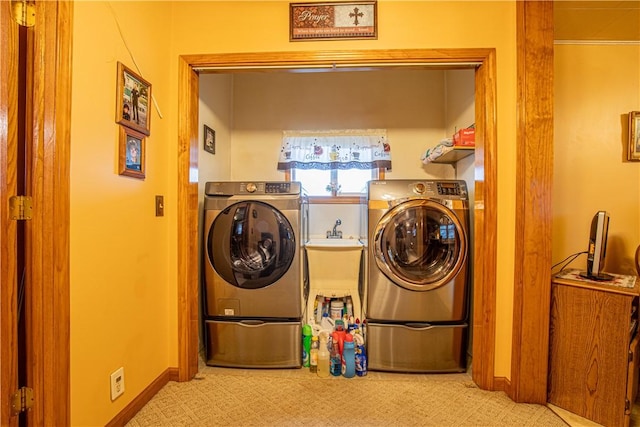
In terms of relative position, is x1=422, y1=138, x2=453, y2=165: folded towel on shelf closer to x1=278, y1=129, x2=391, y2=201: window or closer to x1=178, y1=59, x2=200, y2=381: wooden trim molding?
x1=278, y1=129, x2=391, y2=201: window

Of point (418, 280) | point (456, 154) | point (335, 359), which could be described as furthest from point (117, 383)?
point (456, 154)

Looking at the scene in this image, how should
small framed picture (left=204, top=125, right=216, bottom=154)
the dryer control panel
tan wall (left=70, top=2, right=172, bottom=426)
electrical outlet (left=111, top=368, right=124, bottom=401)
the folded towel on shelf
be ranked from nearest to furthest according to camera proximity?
1. tan wall (left=70, top=2, right=172, bottom=426)
2. electrical outlet (left=111, top=368, right=124, bottom=401)
3. the dryer control panel
4. the folded towel on shelf
5. small framed picture (left=204, top=125, right=216, bottom=154)

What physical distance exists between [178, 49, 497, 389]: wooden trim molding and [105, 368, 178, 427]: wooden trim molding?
76mm

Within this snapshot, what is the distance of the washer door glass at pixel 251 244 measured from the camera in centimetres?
185

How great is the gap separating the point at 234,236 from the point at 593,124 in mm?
2502

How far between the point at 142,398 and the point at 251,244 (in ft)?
3.24

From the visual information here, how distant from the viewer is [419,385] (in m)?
1.69

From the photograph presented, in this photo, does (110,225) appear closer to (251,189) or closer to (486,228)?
(251,189)

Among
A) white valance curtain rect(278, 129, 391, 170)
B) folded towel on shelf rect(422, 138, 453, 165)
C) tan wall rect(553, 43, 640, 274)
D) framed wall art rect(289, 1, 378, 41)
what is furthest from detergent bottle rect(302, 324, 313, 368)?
framed wall art rect(289, 1, 378, 41)

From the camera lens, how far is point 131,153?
1.36 metres

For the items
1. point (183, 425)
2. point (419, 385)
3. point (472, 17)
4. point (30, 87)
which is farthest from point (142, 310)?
point (472, 17)

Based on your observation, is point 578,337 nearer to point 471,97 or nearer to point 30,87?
point 471,97

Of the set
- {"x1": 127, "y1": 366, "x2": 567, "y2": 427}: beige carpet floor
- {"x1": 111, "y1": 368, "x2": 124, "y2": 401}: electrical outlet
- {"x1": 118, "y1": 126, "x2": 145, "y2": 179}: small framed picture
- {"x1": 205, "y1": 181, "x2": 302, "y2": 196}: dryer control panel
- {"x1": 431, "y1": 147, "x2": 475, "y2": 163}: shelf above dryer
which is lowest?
{"x1": 127, "y1": 366, "x2": 567, "y2": 427}: beige carpet floor

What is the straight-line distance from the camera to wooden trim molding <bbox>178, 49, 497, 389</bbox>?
1588 millimetres
